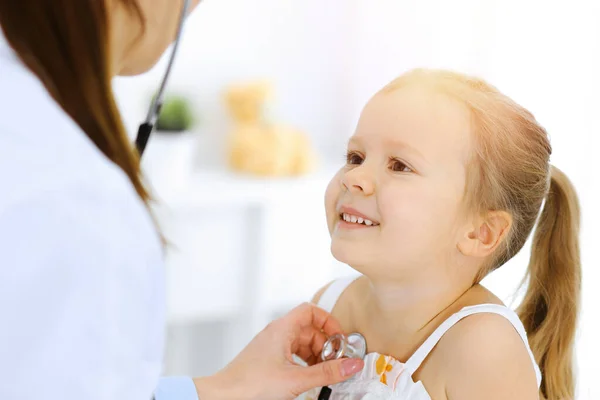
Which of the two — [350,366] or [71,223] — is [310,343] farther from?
[71,223]

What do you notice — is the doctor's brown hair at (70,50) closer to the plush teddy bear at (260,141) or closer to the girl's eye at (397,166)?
the girl's eye at (397,166)

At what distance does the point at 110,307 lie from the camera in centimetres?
66

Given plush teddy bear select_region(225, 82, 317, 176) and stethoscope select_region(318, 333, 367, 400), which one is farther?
plush teddy bear select_region(225, 82, 317, 176)

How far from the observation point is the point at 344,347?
110 centimetres

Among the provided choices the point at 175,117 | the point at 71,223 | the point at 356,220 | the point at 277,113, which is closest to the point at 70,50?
the point at 71,223

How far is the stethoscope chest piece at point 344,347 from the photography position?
3.61 feet

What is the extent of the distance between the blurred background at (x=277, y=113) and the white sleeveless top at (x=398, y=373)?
83 centimetres

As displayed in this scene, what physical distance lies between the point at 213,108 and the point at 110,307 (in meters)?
2.25

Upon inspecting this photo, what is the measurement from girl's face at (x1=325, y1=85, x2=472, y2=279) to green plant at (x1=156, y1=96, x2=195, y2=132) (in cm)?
158

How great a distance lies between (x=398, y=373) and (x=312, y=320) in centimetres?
17

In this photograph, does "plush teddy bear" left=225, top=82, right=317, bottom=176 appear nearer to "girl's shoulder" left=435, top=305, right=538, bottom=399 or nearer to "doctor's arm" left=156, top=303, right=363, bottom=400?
"doctor's arm" left=156, top=303, right=363, bottom=400

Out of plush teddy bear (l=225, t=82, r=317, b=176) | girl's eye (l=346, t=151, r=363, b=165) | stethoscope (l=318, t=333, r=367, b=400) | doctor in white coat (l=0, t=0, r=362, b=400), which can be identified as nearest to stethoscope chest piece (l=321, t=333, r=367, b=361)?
stethoscope (l=318, t=333, r=367, b=400)

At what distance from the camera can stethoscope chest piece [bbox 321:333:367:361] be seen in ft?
3.61

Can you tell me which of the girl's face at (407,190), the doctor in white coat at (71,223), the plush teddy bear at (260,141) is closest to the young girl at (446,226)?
the girl's face at (407,190)
